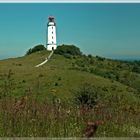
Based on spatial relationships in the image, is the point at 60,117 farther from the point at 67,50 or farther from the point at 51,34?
the point at 51,34

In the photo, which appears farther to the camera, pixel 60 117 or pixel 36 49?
pixel 36 49

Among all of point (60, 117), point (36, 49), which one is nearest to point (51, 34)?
point (36, 49)

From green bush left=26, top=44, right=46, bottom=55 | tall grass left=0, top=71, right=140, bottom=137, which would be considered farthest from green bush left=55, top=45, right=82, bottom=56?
tall grass left=0, top=71, right=140, bottom=137

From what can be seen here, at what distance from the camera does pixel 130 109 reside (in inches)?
247

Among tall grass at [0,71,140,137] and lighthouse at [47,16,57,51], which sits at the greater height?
lighthouse at [47,16,57,51]

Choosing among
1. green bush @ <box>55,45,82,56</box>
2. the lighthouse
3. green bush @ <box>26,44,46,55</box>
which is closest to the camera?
green bush @ <box>55,45,82,56</box>

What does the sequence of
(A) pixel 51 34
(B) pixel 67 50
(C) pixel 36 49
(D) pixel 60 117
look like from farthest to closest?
1. (C) pixel 36 49
2. (A) pixel 51 34
3. (B) pixel 67 50
4. (D) pixel 60 117

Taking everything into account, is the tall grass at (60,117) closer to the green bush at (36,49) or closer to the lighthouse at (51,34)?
the lighthouse at (51,34)

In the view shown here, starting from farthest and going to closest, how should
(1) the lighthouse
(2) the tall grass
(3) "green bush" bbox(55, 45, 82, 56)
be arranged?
1. (1) the lighthouse
2. (3) "green bush" bbox(55, 45, 82, 56)
3. (2) the tall grass

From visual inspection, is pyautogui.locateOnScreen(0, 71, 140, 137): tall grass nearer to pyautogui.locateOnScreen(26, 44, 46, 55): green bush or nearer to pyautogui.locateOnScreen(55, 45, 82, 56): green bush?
pyautogui.locateOnScreen(55, 45, 82, 56): green bush

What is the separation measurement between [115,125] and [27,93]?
1167 millimetres

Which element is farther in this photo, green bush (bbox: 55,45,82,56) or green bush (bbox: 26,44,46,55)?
green bush (bbox: 26,44,46,55)

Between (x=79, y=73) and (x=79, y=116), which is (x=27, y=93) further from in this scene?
(x=79, y=73)

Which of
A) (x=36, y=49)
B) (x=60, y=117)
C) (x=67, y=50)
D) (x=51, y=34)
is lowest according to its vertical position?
(x=60, y=117)
